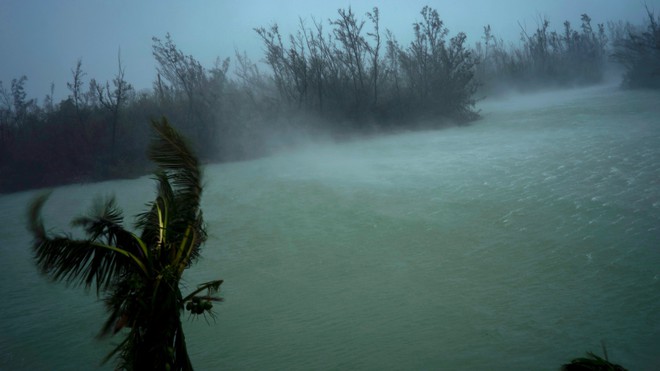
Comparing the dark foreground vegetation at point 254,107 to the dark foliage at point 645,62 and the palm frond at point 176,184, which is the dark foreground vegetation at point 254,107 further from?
the palm frond at point 176,184

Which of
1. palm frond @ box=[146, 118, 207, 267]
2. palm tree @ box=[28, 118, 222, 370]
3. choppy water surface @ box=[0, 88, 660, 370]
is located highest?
palm frond @ box=[146, 118, 207, 267]

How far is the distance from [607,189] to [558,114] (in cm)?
983

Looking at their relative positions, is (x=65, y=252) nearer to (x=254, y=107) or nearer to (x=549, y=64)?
(x=254, y=107)

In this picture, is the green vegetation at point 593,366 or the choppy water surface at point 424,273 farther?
the choppy water surface at point 424,273

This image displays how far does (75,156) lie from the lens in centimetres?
1582

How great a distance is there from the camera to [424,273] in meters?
4.71

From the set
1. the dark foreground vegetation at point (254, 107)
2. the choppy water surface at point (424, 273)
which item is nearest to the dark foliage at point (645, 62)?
the dark foreground vegetation at point (254, 107)

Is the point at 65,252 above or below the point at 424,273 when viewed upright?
above

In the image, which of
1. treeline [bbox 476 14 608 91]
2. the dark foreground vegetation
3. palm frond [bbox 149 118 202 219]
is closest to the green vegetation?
palm frond [bbox 149 118 202 219]

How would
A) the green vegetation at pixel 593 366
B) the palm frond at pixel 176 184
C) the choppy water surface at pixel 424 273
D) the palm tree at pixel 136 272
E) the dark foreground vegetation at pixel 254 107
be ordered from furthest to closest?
1. the dark foreground vegetation at pixel 254 107
2. the choppy water surface at pixel 424 273
3. the palm frond at pixel 176 184
4. the palm tree at pixel 136 272
5. the green vegetation at pixel 593 366

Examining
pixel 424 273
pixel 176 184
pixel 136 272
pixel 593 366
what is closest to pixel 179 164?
pixel 176 184

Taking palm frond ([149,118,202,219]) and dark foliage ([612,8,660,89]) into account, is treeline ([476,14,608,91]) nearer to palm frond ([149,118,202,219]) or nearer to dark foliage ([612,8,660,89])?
dark foliage ([612,8,660,89])

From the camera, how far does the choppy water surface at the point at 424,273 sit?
342 cm

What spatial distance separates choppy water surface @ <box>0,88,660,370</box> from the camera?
342 centimetres
